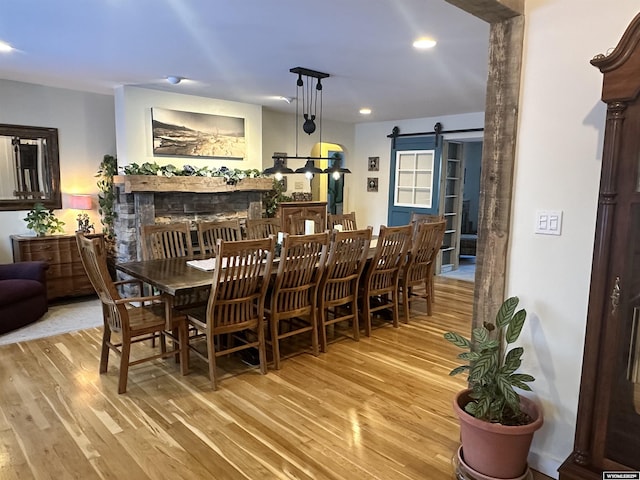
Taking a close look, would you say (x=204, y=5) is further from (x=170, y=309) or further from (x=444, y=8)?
(x=170, y=309)

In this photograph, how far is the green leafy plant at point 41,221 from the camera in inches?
188

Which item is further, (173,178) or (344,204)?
(344,204)

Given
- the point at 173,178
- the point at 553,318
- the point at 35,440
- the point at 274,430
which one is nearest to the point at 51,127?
the point at 173,178

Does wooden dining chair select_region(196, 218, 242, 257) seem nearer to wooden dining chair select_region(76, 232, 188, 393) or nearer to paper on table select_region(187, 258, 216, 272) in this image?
paper on table select_region(187, 258, 216, 272)

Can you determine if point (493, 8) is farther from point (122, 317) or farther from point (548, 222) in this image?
point (122, 317)

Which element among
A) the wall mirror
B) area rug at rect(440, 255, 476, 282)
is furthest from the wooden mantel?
area rug at rect(440, 255, 476, 282)

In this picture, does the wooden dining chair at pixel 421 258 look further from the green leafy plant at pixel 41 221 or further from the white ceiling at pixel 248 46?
the green leafy plant at pixel 41 221

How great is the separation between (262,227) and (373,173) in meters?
3.48

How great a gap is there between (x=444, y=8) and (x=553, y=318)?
1.84 metres

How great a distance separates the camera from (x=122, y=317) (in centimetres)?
286

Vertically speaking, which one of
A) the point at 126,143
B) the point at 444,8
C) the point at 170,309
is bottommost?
the point at 170,309

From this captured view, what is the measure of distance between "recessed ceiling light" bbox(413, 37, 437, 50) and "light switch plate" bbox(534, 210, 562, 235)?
169cm

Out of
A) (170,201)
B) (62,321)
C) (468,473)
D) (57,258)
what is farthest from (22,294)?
(468,473)

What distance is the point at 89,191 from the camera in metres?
5.37
